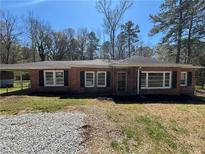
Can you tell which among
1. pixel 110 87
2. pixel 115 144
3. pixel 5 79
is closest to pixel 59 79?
pixel 110 87

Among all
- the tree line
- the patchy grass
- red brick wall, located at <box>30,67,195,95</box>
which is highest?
the tree line

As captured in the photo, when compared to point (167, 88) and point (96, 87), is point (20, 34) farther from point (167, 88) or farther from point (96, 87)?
point (167, 88)

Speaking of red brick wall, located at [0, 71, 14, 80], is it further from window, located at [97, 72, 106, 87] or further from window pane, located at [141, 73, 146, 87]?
window pane, located at [141, 73, 146, 87]

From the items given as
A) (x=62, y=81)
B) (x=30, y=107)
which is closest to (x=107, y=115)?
(x=30, y=107)

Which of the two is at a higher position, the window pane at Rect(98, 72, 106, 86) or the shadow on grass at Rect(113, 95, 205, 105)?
the window pane at Rect(98, 72, 106, 86)

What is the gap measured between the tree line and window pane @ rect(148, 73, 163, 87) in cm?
1233

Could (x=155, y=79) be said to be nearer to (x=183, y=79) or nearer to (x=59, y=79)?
(x=183, y=79)

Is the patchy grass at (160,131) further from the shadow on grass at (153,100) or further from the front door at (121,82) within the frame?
the front door at (121,82)

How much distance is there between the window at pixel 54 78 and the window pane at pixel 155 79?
24.4 ft

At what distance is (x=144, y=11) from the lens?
84.9 feet

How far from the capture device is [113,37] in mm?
29266

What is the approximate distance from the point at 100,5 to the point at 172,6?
1025cm

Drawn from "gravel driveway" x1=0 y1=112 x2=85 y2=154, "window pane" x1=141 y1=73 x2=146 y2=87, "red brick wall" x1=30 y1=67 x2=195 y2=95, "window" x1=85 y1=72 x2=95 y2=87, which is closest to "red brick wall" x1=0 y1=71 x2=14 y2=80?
"red brick wall" x1=30 y1=67 x2=195 y2=95

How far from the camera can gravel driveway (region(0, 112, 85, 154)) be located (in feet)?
16.3
